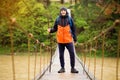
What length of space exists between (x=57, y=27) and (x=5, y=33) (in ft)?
50.1

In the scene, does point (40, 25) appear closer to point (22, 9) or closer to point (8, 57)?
point (22, 9)

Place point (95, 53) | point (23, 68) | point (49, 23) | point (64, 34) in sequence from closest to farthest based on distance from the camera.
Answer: point (64, 34) → point (95, 53) → point (23, 68) → point (49, 23)

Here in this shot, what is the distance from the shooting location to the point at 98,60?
17.8m

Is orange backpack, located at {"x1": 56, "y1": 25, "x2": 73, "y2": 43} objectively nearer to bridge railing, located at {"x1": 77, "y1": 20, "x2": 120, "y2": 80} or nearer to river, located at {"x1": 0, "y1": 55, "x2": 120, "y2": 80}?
bridge railing, located at {"x1": 77, "y1": 20, "x2": 120, "y2": 80}

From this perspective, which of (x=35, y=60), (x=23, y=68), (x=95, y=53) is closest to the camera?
(x=35, y=60)

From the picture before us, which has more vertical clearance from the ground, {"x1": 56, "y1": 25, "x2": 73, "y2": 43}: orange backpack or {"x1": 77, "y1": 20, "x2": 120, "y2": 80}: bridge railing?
{"x1": 56, "y1": 25, "x2": 73, "y2": 43}: orange backpack

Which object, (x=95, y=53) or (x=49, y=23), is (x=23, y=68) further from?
(x=95, y=53)

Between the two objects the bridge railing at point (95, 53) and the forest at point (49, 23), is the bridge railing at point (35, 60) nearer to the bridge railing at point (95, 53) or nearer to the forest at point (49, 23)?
the bridge railing at point (95, 53)

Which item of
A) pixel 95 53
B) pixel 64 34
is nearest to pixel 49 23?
pixel 95 53

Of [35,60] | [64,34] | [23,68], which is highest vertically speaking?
[64,34]

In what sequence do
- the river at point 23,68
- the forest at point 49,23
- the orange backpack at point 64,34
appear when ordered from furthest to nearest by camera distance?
the forest at point 49,23
the river at point 23,68
the orange backpack at point 64,34

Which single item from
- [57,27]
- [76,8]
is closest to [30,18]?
[76,8]

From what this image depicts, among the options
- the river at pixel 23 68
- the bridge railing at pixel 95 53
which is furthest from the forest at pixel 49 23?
the river at pixel 23 68

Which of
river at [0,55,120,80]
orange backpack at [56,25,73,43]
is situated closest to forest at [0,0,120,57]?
river at [0,55,120,80]
